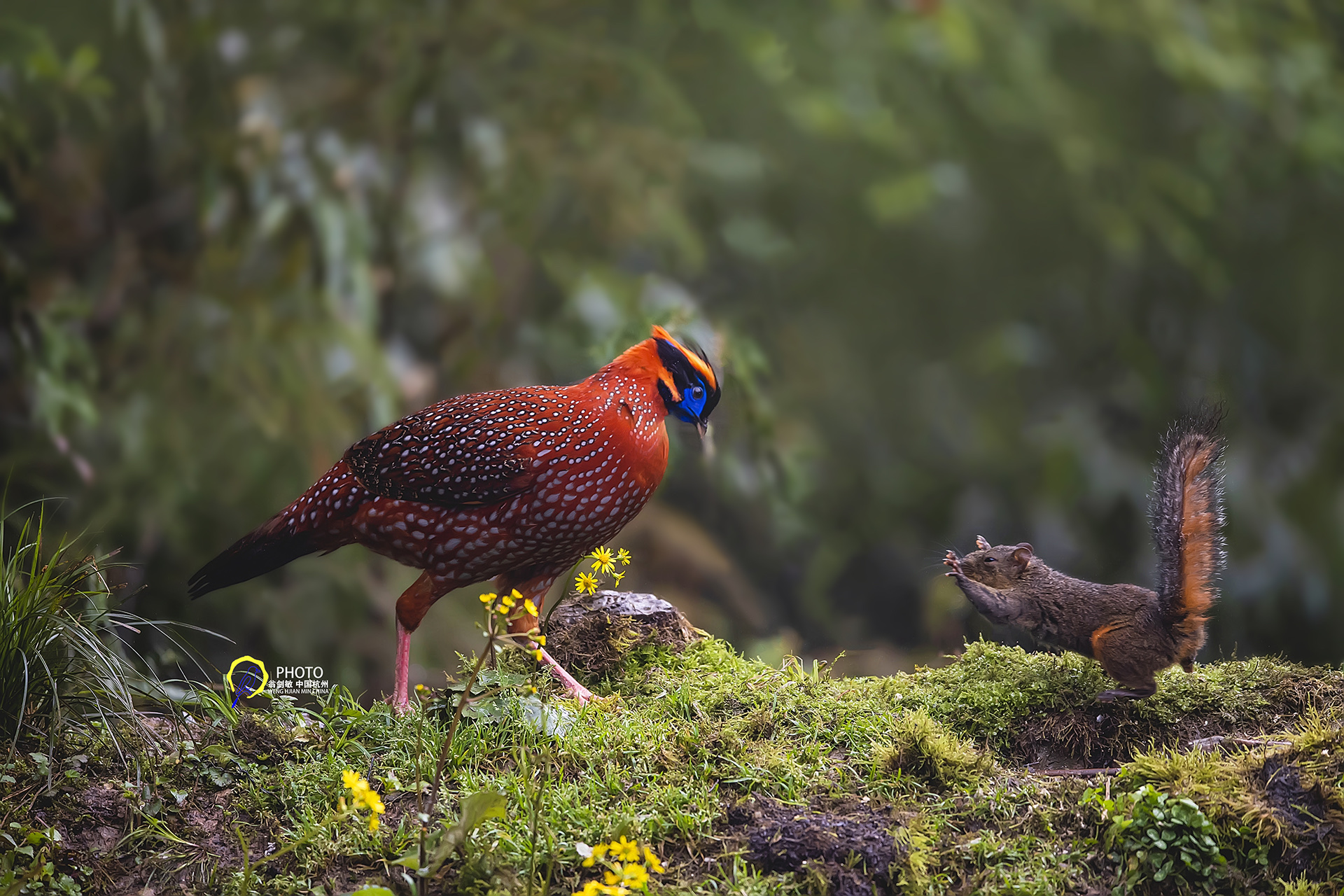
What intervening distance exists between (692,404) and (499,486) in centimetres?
61

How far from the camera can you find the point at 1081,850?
204 centimetres

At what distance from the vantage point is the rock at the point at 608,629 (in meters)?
3.11

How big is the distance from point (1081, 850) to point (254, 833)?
5.71ft

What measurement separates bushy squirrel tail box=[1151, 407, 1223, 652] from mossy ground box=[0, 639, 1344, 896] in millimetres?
256

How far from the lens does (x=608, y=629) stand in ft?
10.3

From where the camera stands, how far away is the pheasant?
273 cm

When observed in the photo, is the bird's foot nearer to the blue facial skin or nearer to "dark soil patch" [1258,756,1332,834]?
the blue facial skin

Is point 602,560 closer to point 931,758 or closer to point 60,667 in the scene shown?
point 931,758

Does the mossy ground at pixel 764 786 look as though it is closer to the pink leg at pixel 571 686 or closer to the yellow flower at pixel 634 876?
the pink leg at pixel 571 686

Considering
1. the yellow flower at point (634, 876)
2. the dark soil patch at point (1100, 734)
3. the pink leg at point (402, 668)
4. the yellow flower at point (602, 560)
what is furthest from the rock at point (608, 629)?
the yellow flower at point (634, 876)

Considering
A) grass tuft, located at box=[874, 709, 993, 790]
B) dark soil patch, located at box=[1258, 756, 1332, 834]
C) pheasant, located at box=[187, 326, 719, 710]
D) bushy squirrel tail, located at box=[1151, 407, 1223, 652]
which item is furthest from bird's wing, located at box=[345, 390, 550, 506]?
dark soil patch, located at box=[1258, 756, 1332, 834]

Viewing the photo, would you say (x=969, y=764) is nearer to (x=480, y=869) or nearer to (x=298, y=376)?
(x=480, y=869)

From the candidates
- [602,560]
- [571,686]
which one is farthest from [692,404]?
[571,686]

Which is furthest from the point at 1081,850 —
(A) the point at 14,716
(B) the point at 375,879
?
(A) the point at 14,716
